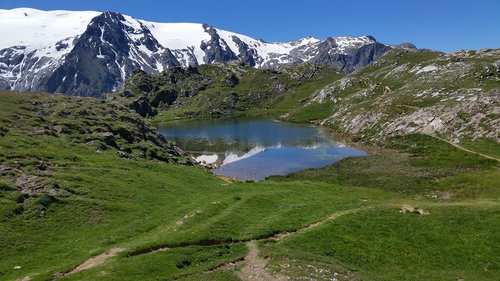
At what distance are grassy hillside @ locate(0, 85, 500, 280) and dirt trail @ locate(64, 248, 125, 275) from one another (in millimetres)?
216

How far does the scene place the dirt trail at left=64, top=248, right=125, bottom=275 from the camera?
3772cm

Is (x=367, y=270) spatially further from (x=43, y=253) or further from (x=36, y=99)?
(x=36, y=99)

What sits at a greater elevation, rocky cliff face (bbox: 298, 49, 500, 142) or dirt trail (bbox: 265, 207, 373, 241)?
rocky cliff face (bbox: 298, 49, 500, 142)

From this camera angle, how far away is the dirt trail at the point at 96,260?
37.7 meters

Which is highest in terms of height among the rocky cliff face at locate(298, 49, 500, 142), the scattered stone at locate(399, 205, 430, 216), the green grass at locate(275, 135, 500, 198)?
the rocky cliff face at locate(298, 49, 500, 142)

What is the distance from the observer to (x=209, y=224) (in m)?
48.5

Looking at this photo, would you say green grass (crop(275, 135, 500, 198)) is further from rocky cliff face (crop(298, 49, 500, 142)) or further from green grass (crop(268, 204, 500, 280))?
green grass (crop(268, 204, 500, 280))

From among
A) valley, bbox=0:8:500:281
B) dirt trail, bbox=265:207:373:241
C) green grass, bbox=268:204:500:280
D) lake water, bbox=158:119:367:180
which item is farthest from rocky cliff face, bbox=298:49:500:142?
dirt trail, bbox=265:207:373:241


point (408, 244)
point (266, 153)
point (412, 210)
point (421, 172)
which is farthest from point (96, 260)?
point (266, 153)

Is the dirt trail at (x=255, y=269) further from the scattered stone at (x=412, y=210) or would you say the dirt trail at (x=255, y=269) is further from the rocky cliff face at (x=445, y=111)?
the rocky cliff face at (x=445, y=111)

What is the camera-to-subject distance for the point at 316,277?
117 ft

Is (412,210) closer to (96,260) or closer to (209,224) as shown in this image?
(209,224)

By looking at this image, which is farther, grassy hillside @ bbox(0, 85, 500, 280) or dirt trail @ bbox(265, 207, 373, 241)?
dirt trail @ bbox(265, 207, 373, 241)

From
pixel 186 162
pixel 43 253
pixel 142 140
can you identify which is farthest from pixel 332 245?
pixel 142 140
